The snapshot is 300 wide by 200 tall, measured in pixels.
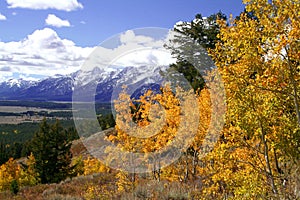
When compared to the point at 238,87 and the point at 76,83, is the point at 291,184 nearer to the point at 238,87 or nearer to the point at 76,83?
the point at 238,87

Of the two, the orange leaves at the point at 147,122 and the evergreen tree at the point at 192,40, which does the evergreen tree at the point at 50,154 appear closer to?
the evergreen tree at the point at 192,40

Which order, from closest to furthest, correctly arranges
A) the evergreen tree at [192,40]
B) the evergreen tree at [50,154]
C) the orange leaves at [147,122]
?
1. the orange leaves at [147,122]
2. the evergreen tree at [192,40]
3. the evergreen tree at [50,154]

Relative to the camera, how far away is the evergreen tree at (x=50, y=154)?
147ft

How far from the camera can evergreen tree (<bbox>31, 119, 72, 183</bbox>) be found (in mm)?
44938

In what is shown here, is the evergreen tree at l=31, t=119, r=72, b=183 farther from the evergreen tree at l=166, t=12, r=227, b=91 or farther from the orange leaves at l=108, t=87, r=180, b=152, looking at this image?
the orange leaves at l=108, t=87, r=180, b=152

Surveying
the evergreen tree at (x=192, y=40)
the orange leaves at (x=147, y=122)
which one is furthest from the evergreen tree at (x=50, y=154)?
the orange leaves at (x=147, y=122)

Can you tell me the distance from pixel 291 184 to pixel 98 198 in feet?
29.1

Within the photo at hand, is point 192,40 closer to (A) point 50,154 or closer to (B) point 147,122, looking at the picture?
(B) point 147,122

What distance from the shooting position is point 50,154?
149 ft

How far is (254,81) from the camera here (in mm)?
8695

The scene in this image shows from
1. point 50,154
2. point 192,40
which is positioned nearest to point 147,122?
point 192,40

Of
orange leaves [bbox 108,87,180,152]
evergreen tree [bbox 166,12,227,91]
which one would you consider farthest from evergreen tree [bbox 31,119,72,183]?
orange leaves [bbox 108,87,180,152]

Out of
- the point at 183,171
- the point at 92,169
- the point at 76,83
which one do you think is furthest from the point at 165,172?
the point at 92,169

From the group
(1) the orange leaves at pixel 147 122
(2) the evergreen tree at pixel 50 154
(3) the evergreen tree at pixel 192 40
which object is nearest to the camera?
(1) the orange leaves at pixel 147 122
